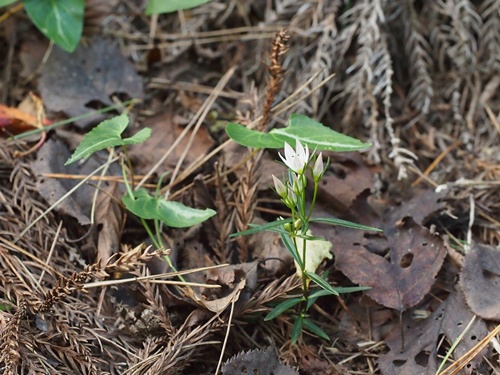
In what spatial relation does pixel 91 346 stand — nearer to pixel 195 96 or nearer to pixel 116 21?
pixel 195 96

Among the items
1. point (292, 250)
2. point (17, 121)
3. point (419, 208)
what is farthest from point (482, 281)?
point (17, 121)

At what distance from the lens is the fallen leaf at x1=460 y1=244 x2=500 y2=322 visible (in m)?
1.75

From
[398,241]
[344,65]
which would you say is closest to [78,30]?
[344,65]

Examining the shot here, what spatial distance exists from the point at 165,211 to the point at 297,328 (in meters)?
0.56

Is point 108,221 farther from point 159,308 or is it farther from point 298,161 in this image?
point 298,161

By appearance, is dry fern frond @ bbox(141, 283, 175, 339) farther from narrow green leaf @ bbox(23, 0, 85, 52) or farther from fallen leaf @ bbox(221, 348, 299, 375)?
narrow green leaf @ bbox(23, 0, 85, 52)

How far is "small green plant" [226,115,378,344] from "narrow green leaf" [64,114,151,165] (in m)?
0.31

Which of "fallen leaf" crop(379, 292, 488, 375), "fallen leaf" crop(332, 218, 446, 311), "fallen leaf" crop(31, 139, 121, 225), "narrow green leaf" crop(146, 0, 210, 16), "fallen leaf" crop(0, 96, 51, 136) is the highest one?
"narrow green leaf" crop(146, 0, 210, 16)

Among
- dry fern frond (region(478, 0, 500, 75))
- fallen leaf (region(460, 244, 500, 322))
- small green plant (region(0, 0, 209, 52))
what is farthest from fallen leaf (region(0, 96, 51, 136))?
dry fern frond (region(478, 0, 500, 75))

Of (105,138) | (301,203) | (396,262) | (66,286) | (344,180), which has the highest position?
(105,138)

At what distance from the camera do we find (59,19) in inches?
95.8

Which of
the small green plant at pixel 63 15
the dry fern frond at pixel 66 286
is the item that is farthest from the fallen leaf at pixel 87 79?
the dry fern frond at pixel 66 286

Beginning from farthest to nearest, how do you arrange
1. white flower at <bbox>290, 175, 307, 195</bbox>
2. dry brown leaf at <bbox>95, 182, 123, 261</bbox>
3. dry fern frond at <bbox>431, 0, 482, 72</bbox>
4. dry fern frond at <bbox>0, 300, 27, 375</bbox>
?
1. dry fern frond at <bbox>431, 0, 482, 72</bbox>
2. dry brown leaf at <bbox>95, 182, 123, 261</bbox>
3. white flower at <bbox>290, 175, 307, 195</bbox>
4. dry fern frond at <bbox>0, 300, 27, 375</bbox>

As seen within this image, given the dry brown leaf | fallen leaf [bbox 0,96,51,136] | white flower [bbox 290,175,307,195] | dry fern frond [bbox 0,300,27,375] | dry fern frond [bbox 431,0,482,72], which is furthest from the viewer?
dry fern frond [bbox 431,0,482,72]
